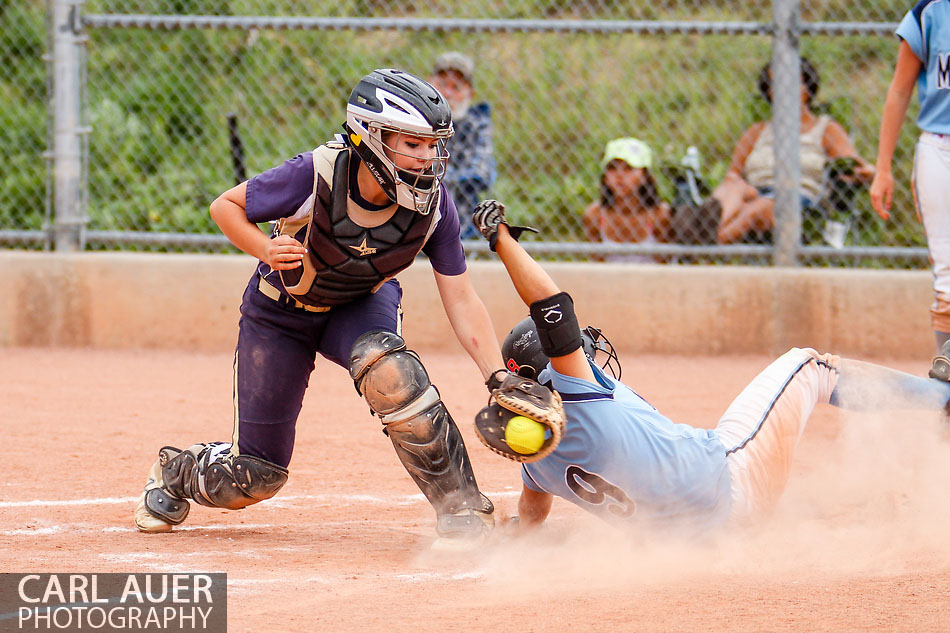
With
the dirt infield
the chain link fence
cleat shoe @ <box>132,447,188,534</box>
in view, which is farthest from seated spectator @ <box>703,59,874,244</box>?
cleat shoe @ <box>132,447,188,534</box>

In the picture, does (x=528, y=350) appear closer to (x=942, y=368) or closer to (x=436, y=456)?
(x=436, y=456)

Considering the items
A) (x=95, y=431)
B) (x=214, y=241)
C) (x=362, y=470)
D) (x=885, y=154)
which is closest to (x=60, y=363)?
(x=214, y=241)

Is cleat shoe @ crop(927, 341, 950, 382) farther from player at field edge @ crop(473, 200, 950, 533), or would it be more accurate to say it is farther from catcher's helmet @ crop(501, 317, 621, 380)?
catcher's helmet @ crop(501, 317, 621, 380)

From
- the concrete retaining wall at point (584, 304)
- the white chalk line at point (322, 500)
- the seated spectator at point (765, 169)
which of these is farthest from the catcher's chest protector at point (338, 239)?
the seated spectator at point (765, 169)

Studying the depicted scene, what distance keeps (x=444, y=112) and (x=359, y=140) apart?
11.8 inches

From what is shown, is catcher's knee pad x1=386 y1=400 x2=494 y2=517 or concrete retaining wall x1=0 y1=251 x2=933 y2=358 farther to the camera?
concrete retaining wall x1=0 y1=251 x2=933 y2=358

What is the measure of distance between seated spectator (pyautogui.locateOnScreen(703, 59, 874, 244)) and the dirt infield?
2105mm

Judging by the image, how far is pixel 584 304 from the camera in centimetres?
768

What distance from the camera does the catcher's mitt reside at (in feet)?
10.5

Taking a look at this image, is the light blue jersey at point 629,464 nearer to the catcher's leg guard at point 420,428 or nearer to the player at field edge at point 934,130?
the catcher's leg guard at point 420,428

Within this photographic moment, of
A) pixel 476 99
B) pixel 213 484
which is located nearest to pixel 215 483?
pixel 213 484

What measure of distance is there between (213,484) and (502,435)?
→ 1.29 metres

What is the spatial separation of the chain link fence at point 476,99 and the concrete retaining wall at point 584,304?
0.21 metres

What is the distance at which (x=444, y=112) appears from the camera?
3680mm
